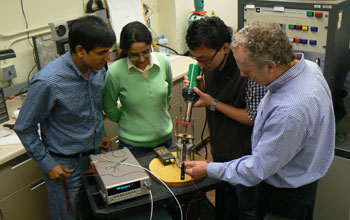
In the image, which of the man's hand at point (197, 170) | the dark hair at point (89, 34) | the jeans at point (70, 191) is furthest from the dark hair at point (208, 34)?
the jeans at point (70, 191)

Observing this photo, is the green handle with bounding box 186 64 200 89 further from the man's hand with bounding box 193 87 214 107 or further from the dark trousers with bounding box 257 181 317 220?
the dark trousers with bounding box 257 181 317 220

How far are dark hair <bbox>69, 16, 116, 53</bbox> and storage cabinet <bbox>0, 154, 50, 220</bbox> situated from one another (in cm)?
77

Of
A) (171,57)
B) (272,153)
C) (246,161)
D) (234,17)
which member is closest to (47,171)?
(246,161)

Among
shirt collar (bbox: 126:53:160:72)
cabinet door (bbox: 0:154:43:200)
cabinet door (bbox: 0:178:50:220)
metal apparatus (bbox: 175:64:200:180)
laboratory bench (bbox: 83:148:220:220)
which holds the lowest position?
cabinet door (bbox: 0:178:50:220)

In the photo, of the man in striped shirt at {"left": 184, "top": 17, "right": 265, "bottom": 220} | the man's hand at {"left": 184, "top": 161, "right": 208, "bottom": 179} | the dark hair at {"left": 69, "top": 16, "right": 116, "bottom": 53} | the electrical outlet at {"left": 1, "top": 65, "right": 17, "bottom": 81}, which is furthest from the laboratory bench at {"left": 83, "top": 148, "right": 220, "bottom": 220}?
the electrical outlet at {"left": 1, "top": 65, "right": 17, "bottom": 81}

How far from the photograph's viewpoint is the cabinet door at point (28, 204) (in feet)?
6.06

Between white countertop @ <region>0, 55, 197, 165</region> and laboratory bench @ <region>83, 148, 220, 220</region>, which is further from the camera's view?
white countertop @ <region>0, 55, 197, 165</region>

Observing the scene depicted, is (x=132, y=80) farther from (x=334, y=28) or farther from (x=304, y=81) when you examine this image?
(x=334, y=28)

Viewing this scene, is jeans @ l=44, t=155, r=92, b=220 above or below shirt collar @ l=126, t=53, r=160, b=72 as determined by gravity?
below

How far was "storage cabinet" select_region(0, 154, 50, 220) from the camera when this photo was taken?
5.92 feet

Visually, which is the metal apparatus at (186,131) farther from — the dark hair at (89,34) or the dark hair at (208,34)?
the dark hair at (89,34)

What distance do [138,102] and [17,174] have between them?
0.76m

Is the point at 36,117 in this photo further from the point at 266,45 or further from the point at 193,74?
the point at 266,45

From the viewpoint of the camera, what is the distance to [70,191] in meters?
1.64
